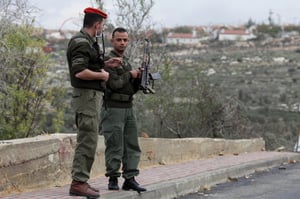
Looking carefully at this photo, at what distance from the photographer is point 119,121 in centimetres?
700

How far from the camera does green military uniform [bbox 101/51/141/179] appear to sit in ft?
22.8

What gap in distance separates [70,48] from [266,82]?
41956 mm

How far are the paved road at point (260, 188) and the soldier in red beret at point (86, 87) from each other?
2.44 meters

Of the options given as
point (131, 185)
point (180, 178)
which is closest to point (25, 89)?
point (180, 178)

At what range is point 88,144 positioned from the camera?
631 cm

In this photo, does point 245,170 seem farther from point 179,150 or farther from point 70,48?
point 70,48

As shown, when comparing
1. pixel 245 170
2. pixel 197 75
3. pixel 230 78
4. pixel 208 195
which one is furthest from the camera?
pixel 230 78

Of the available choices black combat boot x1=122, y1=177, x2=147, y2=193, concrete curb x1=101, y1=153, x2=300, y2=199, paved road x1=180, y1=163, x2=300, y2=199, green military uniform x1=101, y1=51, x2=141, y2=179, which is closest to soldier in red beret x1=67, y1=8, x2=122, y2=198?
concrete curb x1=101, y1=153, x2=300, y2=199

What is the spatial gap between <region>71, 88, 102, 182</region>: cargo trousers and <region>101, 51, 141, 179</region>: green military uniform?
0.60 meters

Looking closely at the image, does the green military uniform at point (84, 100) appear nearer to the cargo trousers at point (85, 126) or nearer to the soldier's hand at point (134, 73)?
the cargo trousers at point (85, 126)

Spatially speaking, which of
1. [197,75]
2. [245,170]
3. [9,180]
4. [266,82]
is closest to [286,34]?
[266,82]

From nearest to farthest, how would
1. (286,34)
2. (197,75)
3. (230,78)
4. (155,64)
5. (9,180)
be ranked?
(9,180) < (155,64) < (197,75) < (230,78) < (286,34)

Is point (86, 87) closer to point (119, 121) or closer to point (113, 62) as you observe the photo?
point (113, 62)

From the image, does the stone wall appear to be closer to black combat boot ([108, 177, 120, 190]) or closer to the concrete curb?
black combat boot ([108, 177, 120, 190])
